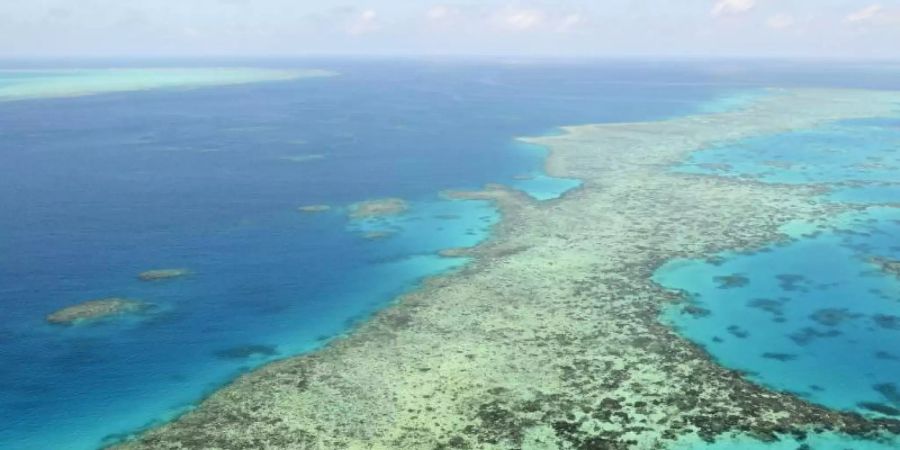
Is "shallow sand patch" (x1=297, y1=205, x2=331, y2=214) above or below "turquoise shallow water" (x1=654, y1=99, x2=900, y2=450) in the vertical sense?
above

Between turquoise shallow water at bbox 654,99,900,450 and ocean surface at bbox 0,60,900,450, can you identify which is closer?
turquoise shallow water at bbox 654,99,900,450

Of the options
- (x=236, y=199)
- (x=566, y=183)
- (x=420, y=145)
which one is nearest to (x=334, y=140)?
(x=420, y=145)

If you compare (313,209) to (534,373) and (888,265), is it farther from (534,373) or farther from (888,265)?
(888,265)

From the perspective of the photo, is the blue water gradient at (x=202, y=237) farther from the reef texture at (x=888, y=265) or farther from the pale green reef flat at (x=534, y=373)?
the reef texture at (x=888, y=265)

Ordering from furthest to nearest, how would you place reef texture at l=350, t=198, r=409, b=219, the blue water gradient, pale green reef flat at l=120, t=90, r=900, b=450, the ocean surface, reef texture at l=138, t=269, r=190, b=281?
reef texture at l=350, t=198, r=409, b=219 → reef texture at l=138, t=269, r=190, b=281 → the blue water gradient → the ocean surface → pale green reef flat at l=120, t=90, r=900, b=450

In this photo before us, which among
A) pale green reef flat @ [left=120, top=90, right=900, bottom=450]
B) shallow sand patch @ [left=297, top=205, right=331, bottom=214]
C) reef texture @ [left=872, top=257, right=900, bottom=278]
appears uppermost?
shallow sand patch @ [left=297, top=205, right=331, bottom=214]

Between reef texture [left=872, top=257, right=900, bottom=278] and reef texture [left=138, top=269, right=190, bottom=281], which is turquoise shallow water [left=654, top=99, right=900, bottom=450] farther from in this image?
reef texture [left=138, top=269, right=190, bottom=281]

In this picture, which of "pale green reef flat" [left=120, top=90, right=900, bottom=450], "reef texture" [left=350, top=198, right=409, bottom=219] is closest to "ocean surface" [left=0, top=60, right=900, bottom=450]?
"reef texture" [left=350, top=198, right=409, bottom=219]
